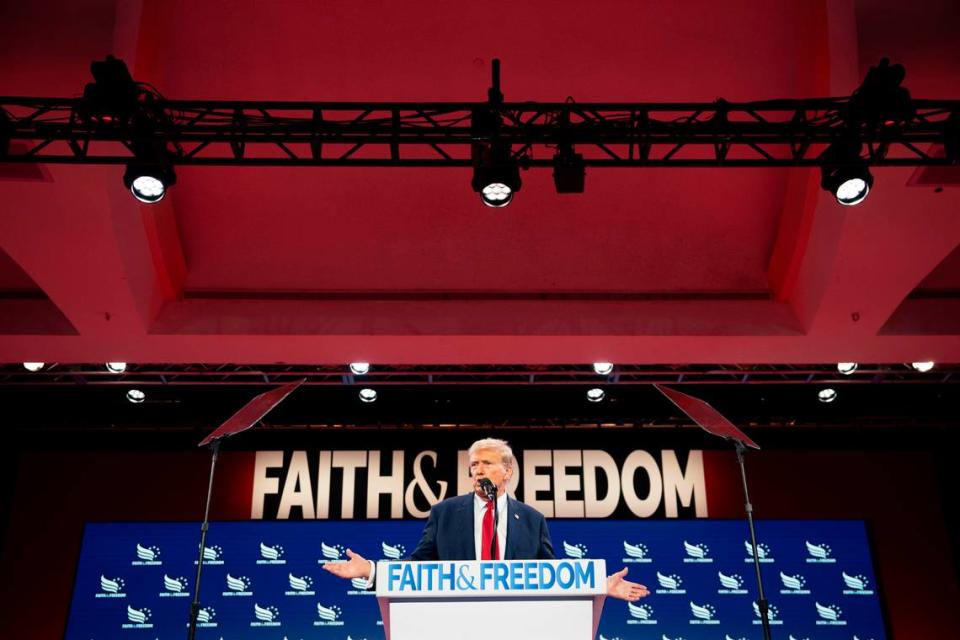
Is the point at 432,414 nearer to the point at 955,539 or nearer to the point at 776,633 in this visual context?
the point at 776,633

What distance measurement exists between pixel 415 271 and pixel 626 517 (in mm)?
4130

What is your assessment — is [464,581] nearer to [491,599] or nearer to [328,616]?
[491,599]

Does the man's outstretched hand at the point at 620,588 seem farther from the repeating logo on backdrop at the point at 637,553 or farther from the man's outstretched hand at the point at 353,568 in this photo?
the repeating logo on backdrop at the point at 637,553

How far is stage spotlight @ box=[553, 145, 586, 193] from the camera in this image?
537 centimetres

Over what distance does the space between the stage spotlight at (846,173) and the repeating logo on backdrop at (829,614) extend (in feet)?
18.2

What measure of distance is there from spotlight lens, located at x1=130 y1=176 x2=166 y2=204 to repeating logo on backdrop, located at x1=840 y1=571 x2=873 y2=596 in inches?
320

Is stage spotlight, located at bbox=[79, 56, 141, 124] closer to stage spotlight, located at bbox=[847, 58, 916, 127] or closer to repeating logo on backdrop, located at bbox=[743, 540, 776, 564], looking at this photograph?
stage spotlight, located at bbox=[847, 58, 916, 127]

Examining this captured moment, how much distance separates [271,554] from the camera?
924cm

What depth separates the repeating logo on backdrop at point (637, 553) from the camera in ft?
30.5

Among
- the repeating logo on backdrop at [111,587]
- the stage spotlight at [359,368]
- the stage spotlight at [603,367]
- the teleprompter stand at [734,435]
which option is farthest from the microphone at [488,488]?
the repeating logo on backdrop at [111,587]

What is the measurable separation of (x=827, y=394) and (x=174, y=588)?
24.7 feet

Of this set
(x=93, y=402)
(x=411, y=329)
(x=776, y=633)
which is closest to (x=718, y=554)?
(x=776, y=633)

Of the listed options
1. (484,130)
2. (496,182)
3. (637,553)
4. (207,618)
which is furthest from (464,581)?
(207,618)

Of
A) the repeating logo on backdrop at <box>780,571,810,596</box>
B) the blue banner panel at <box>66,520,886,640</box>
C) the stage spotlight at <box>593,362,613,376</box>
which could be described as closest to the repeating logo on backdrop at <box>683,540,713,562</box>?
the blue banner panel at <box>66,520,886,640</box>
